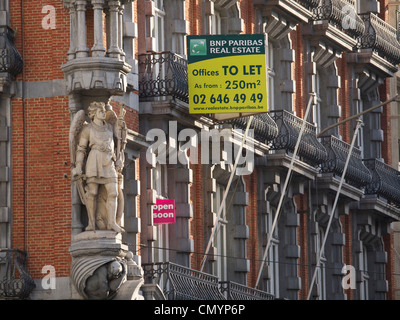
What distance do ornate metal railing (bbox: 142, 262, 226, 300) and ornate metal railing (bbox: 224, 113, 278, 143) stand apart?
14.8 ft

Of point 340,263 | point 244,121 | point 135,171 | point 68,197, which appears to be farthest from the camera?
point 340,263

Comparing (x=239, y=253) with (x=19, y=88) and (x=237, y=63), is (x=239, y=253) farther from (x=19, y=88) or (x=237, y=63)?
(x=19, y=88)

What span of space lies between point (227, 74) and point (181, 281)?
4.89 meters

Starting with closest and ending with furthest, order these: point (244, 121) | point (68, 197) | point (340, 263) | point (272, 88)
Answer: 1. point (68, 197)
2. point (244, 121)
3. point (272, 88)
4. point (340, 263)

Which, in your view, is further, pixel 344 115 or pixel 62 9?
pixel 344 115

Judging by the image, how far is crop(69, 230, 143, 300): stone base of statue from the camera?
43719mm

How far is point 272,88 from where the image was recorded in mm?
57906

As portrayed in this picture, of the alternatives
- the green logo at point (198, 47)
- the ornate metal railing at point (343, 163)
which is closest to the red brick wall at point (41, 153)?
the green logo at point (198, 47)

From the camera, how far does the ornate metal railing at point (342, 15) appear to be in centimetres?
5966

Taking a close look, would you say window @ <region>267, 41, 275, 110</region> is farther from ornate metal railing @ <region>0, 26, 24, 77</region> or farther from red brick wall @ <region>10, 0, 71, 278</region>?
ornate metal railing @ <region>0, 26, 24, 77</region>

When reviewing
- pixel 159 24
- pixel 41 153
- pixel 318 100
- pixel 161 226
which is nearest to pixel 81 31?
pixel 41 153

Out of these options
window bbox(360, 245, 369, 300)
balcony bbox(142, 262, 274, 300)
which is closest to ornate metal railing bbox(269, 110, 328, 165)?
balcony bbox(142, 262, 274, 300)

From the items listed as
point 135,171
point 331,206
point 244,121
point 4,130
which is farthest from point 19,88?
point 331,206

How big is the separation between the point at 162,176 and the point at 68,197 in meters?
5.74
